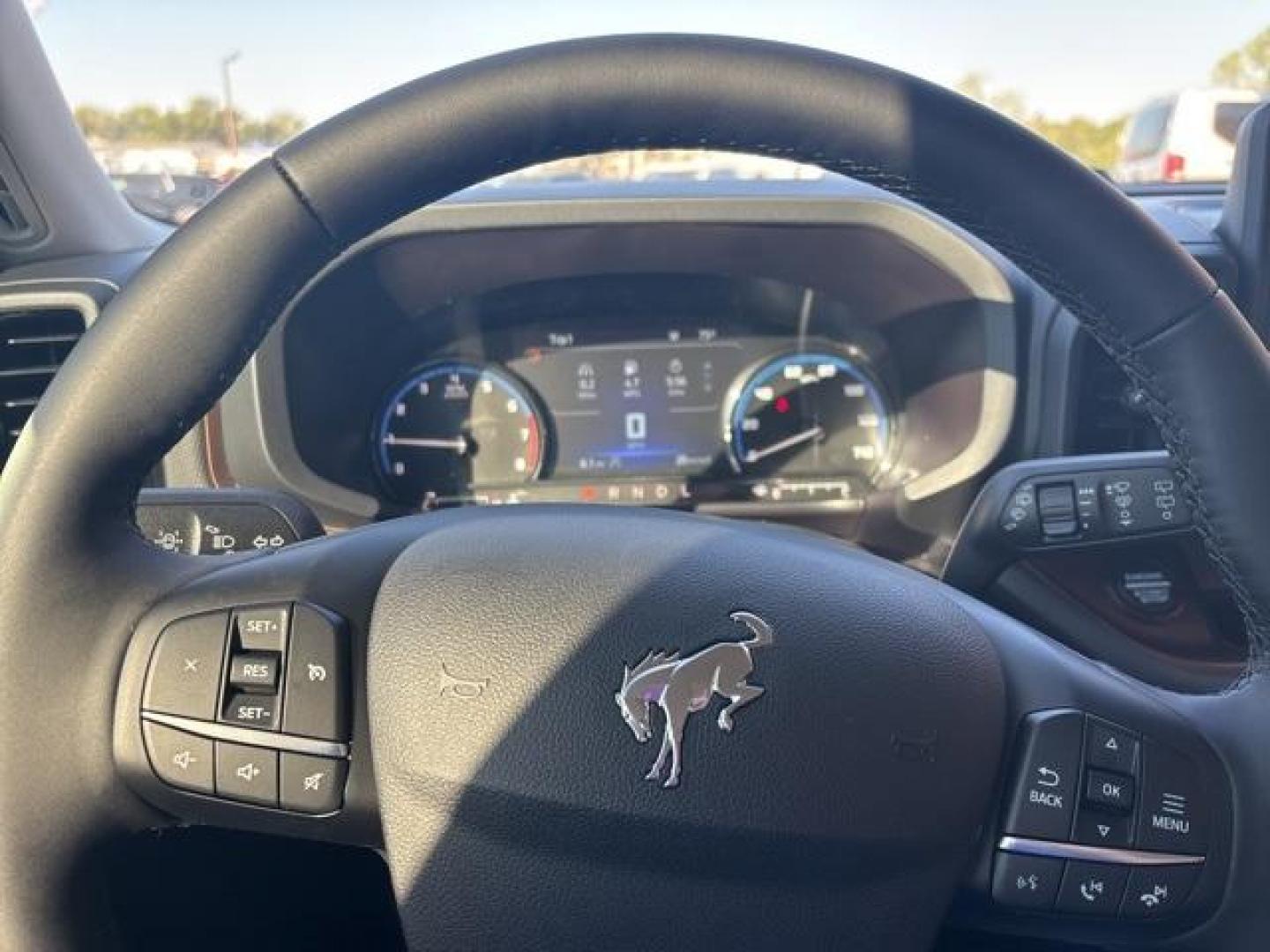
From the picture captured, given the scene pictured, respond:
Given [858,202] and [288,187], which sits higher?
[288,187]

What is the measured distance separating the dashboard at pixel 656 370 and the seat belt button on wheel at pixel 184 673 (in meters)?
1.48

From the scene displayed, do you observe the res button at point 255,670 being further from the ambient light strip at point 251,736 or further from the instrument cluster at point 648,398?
the instrument cluster at point 648,398

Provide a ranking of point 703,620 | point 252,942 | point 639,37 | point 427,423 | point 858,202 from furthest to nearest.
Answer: point 427,423, point 858,202, point 252,942, point 703,620, point 639,37

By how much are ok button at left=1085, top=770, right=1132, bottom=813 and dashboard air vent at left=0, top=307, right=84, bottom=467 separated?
1.98 metres

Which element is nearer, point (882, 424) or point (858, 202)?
point (858, 202)

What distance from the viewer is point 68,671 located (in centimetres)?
99

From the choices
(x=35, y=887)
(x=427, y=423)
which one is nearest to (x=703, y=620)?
(x=35, y=887)

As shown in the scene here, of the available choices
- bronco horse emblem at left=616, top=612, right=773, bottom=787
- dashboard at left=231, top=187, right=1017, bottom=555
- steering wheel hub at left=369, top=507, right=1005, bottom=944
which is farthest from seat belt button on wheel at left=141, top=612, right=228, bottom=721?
dashboard at left=231, top=187, right=1017, bottom=555

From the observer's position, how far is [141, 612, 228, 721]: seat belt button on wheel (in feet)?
3.35

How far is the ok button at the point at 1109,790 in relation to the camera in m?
0.97

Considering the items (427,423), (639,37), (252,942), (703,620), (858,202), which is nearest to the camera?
(639,37)

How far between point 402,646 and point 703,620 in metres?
0.23

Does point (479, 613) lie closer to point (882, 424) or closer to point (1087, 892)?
point (1087, 892)

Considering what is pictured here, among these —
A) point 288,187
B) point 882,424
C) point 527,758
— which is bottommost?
point 882,424
